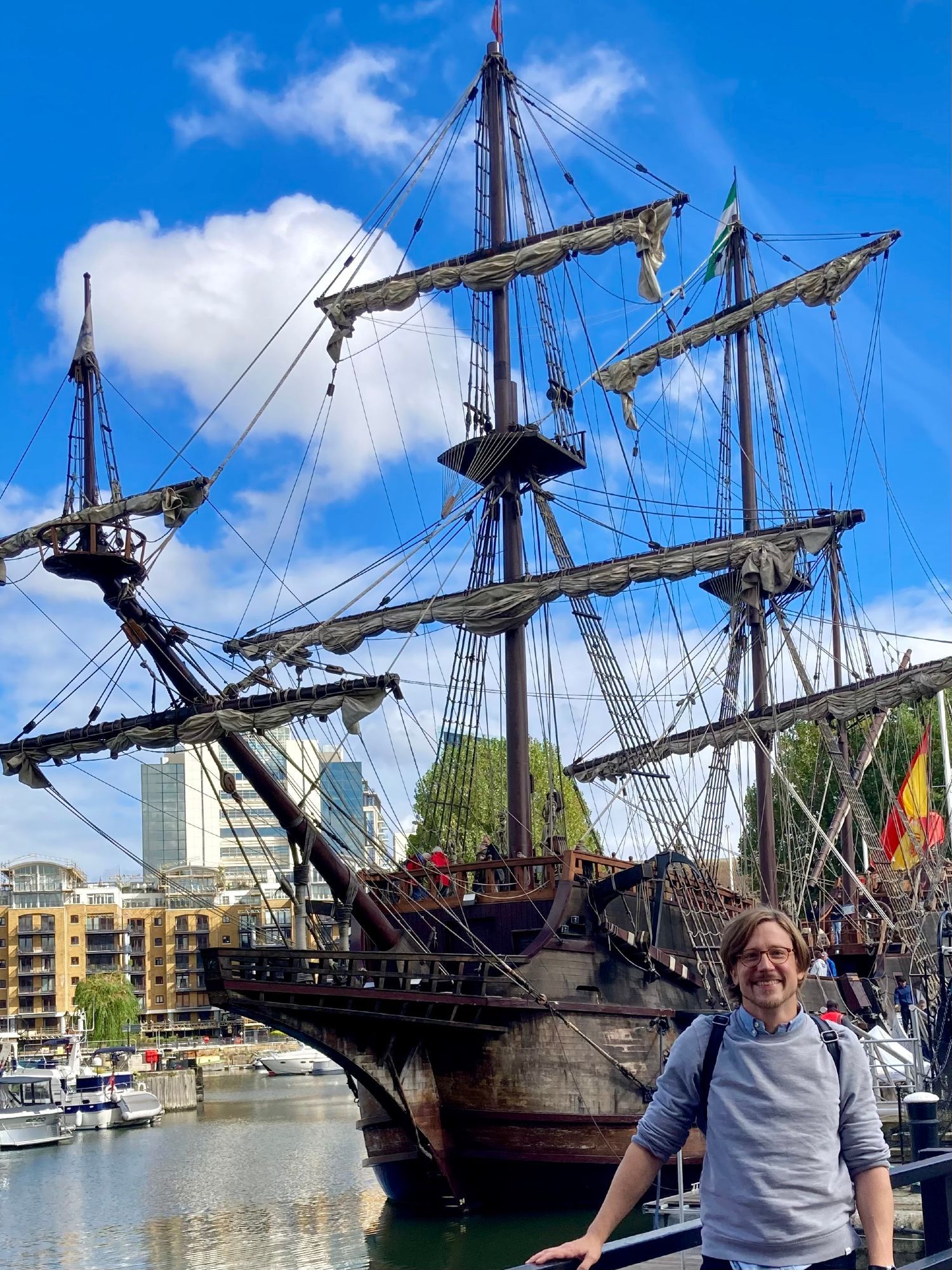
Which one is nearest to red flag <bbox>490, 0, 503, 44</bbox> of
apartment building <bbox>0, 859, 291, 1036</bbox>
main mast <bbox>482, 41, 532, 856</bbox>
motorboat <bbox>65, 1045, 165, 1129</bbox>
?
main mast <bbox>482, 41, 532, 856</bbox>

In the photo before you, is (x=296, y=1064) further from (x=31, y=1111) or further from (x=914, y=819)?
(x=914, y=819)

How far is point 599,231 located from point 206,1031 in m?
76.0

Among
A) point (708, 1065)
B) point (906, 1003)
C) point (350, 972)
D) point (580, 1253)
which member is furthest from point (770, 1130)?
point (906, 1003)

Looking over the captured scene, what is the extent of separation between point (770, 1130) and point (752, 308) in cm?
3082

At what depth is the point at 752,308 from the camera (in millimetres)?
32156

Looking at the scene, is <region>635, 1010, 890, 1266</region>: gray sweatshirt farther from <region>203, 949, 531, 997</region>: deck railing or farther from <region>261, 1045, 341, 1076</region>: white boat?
<region>261, 1045, 341, 1076</region>: white boat

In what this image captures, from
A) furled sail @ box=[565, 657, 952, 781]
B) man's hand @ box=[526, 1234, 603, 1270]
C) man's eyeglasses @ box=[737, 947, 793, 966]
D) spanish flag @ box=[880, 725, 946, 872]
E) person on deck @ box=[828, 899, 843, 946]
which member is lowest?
man's hand @ box=[526, 1234, 603, 1270]

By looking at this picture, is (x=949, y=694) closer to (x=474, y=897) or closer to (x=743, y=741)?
(x=743, y=741)

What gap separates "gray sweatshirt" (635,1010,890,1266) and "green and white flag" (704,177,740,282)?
1271 inches

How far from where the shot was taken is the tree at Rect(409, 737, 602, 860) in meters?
23.2

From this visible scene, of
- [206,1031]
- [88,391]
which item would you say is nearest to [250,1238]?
[88,391]

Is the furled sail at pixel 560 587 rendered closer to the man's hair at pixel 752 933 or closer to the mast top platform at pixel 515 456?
the mast top platform at pixel 515 456

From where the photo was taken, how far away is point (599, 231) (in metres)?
24.1

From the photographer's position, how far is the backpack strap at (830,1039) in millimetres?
3334
